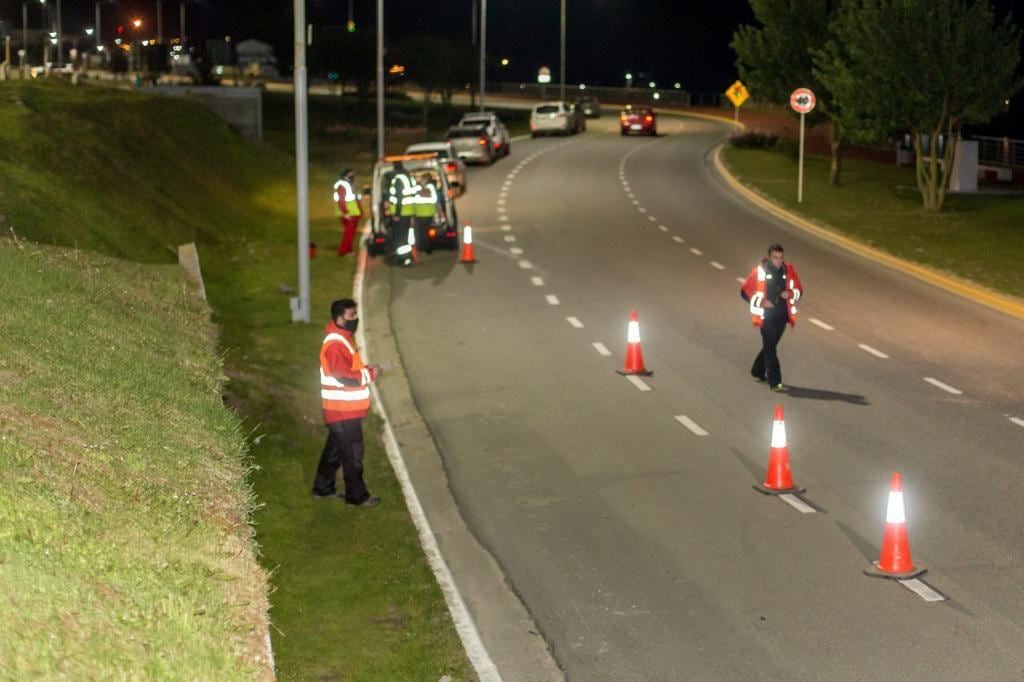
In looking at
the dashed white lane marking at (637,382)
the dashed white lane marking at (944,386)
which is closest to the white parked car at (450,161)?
the dashed white lane marking at (637,382)

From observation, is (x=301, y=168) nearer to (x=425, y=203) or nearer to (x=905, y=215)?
(x=425, y=203)

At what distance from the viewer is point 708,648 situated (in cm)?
1009

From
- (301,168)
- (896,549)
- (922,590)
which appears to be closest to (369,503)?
(896,549)

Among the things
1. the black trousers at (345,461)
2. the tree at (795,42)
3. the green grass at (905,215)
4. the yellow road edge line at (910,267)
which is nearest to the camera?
the black trousers at (345,461)

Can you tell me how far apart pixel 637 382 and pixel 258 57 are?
128004 mm

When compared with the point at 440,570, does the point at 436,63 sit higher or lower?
higher

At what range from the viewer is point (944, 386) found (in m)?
18.9

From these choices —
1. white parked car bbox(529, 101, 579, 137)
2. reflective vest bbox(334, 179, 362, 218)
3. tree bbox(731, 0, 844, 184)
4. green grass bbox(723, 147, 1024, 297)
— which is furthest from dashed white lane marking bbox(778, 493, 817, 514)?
white parked car bbox(529, 101, 579, 137)

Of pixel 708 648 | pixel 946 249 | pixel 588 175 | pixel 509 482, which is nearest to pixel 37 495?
pixel 708 648

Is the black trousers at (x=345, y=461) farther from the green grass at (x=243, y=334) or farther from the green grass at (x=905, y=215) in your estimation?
the green grass at (x=905, y=215)

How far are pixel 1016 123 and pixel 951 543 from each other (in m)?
82.3

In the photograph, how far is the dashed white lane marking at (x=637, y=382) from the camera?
61.9 ft

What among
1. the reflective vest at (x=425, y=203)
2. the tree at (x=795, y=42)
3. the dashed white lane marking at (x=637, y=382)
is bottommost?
the dashed white lane marking at (x=637, y=382)

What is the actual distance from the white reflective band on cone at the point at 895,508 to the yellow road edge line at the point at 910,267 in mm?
13887
